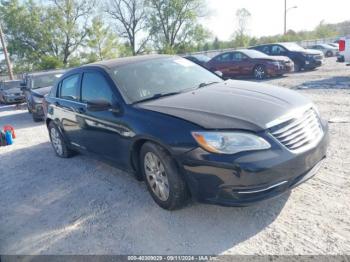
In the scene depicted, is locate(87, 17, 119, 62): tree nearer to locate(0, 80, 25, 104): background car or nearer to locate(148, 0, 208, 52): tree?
locate(148, 0, 208, 52): tree

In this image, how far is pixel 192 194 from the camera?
9.95 feet

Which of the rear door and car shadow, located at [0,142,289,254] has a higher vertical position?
the rear door

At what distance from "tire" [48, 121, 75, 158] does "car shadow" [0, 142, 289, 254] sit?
0.96m

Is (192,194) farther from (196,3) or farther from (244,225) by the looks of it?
(196,3)

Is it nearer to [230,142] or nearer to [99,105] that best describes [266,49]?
[99,105]

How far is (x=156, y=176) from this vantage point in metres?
3.41

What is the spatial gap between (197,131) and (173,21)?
163ft

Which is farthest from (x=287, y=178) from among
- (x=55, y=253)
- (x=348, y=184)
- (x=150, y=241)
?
(x=55, y=253)

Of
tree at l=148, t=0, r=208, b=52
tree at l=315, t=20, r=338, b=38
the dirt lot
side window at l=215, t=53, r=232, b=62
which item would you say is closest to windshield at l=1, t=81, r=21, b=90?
side window at l=215, t=53, r=232, b=62

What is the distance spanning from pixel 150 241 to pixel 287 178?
1396 millimetres

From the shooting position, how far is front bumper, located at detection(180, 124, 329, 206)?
2711mm

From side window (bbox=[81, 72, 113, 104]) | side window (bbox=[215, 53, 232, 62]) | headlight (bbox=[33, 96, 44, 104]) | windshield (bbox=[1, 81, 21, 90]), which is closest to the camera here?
side window (bbox=[81, 72, 113, 104])

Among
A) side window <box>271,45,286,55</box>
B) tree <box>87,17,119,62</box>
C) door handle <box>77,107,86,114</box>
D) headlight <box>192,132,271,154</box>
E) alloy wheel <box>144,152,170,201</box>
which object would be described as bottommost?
alloy wheel <box>144,152,170,201</box>

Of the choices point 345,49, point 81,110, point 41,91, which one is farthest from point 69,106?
point 345,49
